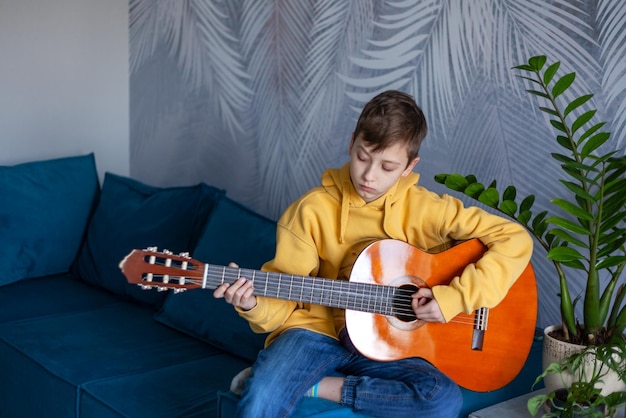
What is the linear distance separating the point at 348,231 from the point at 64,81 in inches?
76.5

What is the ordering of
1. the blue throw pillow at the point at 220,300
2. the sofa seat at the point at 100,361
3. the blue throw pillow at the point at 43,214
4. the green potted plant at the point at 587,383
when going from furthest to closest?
the blue throw pillow at the point at 43,214 < the blue throw pillow at the point at 220,300 < the sofa seat at the point at 100,361 < the green potted plant at the point at 587,383

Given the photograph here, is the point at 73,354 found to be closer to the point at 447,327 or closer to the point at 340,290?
the point at 340,290

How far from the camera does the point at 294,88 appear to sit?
2854 millimetres

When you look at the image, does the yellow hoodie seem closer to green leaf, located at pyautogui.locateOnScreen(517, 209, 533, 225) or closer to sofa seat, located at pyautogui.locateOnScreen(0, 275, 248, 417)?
green leaf, located at pyautogui.locateOnScreen(517, 209, 533, 225)

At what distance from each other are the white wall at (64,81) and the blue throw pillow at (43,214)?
31 centimetres

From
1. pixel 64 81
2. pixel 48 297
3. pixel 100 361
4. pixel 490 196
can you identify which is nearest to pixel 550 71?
pixel 490 196

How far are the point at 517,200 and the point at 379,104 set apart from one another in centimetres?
62

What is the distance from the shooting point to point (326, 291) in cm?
184

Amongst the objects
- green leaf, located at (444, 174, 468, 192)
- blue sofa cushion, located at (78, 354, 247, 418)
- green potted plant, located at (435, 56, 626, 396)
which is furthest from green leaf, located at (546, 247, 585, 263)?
blue sofa cushion, located at (78, 354, 247, 418)

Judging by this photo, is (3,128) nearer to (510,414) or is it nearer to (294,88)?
(294,88)

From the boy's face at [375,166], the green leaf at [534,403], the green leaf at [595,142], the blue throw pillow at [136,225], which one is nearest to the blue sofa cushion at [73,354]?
the blue throw pillow at [136,225]

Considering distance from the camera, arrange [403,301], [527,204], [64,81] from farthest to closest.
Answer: [64,81] < [527,204] < [403,301]

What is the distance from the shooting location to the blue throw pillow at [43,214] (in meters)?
2.93

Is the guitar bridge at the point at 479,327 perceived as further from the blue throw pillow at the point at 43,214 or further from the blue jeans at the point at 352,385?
the blue throw pillow at the point at 43,214
